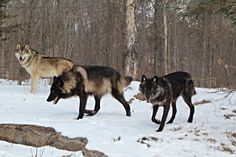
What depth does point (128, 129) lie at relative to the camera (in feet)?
28.1

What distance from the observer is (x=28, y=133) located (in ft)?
24.3

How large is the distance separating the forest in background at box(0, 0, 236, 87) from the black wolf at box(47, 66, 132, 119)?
5332mm

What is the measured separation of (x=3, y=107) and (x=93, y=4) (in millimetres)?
25162

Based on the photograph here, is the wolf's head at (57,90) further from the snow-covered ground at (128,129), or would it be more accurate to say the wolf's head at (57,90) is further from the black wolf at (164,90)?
the black wolf at (164,90)

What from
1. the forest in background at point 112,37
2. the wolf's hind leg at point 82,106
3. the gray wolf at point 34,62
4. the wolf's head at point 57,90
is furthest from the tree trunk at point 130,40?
the wolf's hind leg at point 82,106

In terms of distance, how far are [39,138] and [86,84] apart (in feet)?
8.01

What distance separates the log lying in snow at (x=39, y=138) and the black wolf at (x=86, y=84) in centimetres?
178

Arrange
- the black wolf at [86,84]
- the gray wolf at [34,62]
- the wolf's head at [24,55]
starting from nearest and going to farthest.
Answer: the black wolf at [86,84]
the gray wolf at [34,62]
the wolf's head at [24,55]

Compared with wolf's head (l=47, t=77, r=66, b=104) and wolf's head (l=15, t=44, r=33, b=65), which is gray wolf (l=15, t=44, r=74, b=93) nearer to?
wolf's head (l=15, t=44, r=33, b=65)

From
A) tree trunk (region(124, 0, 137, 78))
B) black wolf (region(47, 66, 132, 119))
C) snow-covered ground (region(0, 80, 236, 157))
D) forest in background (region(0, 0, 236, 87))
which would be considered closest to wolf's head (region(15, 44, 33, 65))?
snow-covered ground (region(0, 80, 236, 157))

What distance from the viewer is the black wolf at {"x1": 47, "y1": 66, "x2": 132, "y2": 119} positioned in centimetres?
941

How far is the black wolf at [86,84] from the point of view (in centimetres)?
941

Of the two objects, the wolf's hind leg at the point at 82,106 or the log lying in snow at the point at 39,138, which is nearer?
the log lying in snow at the point at 39,138

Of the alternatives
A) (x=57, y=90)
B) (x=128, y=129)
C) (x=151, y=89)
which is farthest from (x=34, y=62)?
(x=128, y=129)
